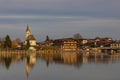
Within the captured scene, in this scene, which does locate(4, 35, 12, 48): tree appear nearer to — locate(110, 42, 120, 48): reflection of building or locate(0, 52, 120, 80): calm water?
locate(0, 52, 120, 80): calm water

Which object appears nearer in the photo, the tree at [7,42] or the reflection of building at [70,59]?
the reflection of building at [70,59]

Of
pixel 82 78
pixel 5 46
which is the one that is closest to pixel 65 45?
pixel 5 46

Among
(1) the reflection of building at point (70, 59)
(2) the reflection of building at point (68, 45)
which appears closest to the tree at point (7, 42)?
(1) the reflection of building at point (70, 59)

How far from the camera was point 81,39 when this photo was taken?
11812 cm

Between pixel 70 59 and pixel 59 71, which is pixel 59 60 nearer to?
pixel 70 59

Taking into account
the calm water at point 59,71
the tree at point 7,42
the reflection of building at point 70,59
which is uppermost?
the tree at point 7,42

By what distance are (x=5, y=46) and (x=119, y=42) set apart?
47.7 m

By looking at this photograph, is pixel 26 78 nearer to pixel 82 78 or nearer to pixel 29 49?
pixel 82 78

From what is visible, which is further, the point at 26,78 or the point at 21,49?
the point at 21,49

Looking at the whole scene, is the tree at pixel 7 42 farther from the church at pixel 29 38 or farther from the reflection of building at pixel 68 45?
the reflection of building at pixel 68 45

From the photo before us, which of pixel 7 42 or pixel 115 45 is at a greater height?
pixel 7 42

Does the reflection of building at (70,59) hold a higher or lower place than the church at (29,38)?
lower

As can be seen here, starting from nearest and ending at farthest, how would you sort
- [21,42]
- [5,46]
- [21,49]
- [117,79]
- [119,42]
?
[117,79]
[5,46]
[21,49]
[21,42]
[119,42]

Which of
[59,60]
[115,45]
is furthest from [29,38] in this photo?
[59,60]
